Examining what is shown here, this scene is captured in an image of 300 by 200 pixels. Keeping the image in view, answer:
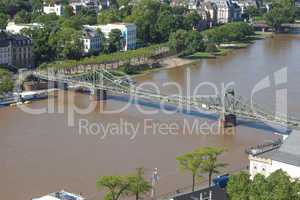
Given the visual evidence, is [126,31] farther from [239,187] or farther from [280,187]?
[280,187]

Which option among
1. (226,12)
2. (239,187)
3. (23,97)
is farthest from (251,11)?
(239,187)

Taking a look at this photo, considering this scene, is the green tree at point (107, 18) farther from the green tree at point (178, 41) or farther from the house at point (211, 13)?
the house at point (211, 13)

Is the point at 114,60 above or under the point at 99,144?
above

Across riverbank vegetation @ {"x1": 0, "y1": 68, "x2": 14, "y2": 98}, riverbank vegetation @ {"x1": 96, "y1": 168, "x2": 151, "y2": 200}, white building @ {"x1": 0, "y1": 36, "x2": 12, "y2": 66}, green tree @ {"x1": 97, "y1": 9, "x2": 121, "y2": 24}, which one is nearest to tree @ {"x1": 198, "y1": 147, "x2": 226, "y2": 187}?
riverbank vegetation @ {"x1": 96, "y1": 168, "x2": 151, "y2": 200}

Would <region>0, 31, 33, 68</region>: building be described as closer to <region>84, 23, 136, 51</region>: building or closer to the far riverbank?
the far riverbank

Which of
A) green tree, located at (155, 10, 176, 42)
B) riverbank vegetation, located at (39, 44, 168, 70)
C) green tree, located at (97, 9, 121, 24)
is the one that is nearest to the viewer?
riverbank vegetation, located at (39, 44, 168, 70)

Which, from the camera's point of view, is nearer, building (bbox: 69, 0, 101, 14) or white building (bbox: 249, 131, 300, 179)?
white building (bbox: 249, 131, 300, 179)

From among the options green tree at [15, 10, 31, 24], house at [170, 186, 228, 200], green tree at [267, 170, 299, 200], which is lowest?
house at [170, 186, 228, 200]

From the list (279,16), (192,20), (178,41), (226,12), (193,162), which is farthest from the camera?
(226,12)
